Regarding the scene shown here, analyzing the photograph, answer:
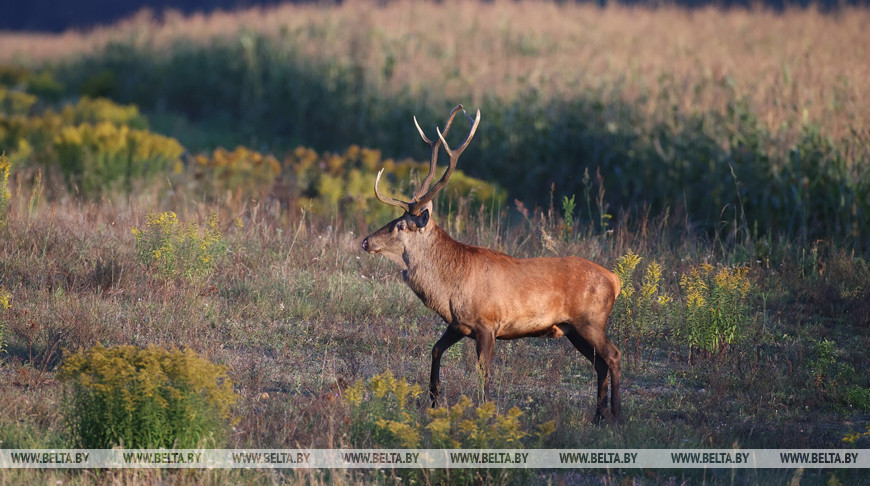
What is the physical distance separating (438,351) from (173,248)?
11.3 feet

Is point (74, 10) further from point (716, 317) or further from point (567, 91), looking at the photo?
point (716, 317)

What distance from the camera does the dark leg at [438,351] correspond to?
636 cm

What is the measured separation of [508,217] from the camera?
12.9 metres

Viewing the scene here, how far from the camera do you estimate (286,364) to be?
760 cm

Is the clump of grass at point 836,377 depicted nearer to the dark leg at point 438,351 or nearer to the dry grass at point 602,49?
the dark leg at point 438,351

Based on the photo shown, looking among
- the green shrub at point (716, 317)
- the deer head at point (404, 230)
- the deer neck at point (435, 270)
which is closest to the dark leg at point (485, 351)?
the deer neck at point (435, 270)

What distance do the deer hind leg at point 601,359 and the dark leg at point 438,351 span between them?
0.80 meters

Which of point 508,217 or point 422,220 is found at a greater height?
point 422,220

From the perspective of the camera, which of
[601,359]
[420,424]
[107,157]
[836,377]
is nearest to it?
[420,424]

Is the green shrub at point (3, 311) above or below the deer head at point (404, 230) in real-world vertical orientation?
below

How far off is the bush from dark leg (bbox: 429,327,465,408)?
1616 mm

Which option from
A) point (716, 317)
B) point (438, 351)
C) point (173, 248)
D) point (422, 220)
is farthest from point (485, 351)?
point (173, 248)

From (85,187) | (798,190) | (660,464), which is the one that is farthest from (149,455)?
(798,190)

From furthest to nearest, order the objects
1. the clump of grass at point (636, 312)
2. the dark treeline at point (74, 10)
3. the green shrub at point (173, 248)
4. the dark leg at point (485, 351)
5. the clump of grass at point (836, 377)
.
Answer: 1. the dark treeline at point (74, 10)
2. the green shrub at point (173, 248)
3. the clump of grass at point (636, 312)
4. the clump of grass at point (836, 377)
5. the dark leg at point (485, 351)
